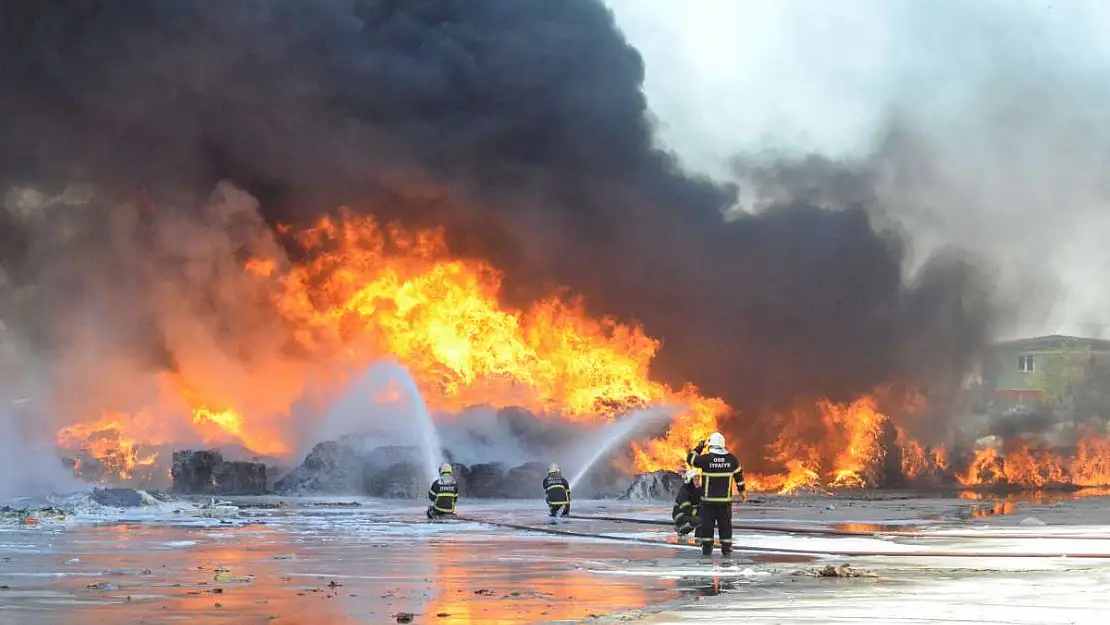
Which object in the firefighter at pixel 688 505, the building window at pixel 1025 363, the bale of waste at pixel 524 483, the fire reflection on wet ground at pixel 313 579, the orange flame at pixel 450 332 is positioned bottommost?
the fire reflection on wet ground at pixel 313 579

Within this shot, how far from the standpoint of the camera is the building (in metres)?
92.7

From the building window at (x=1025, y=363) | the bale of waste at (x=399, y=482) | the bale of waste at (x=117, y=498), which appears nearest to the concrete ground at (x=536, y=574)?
the bale of waste at (x=117, y=498)

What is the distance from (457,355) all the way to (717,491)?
140 ft

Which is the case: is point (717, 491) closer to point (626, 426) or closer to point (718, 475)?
point (718, 475)

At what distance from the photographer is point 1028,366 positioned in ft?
381

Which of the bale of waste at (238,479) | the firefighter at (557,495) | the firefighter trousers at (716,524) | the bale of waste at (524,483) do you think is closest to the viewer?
the firefighter trousers at (716,524)

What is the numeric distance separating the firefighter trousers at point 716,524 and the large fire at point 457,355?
1565 inches

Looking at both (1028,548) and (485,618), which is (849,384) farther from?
(485,618)

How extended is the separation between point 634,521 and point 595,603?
17.3 m

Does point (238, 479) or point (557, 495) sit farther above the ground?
point (238, 479)

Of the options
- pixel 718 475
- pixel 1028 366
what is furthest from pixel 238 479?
pixel 1028 366

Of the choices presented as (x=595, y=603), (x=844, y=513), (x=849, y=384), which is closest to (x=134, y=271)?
(x=849, y=384)

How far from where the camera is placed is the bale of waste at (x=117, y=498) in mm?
40594

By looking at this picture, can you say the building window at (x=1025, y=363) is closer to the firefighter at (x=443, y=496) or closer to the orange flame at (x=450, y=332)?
the orange flame at (x=450, y=332)
